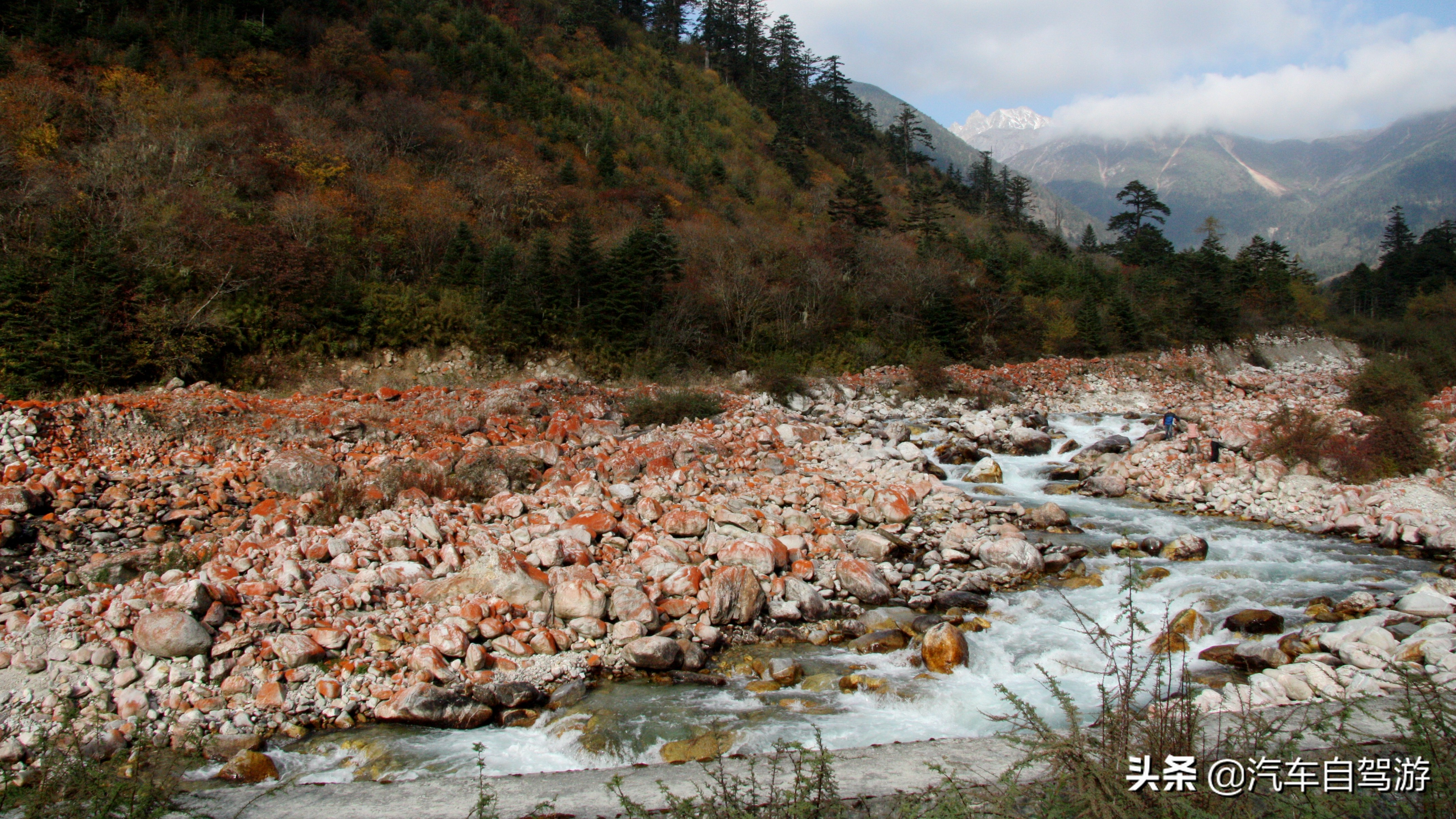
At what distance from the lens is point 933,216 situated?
33.9 meters

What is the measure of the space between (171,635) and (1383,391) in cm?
2070

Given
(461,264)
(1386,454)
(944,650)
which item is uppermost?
(461,264)

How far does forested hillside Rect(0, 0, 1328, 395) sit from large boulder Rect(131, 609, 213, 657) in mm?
8218

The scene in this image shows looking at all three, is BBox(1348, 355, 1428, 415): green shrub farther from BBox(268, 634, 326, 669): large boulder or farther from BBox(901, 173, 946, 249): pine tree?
BBox(268, 634, 326, 669): large boulder

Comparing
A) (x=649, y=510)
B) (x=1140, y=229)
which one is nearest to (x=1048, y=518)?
(x=649, y=510)

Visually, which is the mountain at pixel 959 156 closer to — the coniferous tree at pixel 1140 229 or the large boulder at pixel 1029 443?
the coniferous tree at pixel 1140 229

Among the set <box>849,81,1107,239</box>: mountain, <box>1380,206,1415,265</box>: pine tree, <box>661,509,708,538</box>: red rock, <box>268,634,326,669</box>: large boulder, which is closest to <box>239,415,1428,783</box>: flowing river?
<box>268,634,326,669</box>: large boulder

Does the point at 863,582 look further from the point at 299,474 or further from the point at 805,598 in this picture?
the point at 299,474

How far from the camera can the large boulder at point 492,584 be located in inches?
264

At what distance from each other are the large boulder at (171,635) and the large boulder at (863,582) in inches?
241

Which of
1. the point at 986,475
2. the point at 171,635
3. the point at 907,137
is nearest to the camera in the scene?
the point at 171,635

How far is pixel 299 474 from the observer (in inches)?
344

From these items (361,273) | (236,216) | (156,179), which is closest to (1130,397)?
(361,273)

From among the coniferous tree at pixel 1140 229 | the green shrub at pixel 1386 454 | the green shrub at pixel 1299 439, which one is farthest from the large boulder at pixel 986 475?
the coniferous tree at pixel 1140 229
